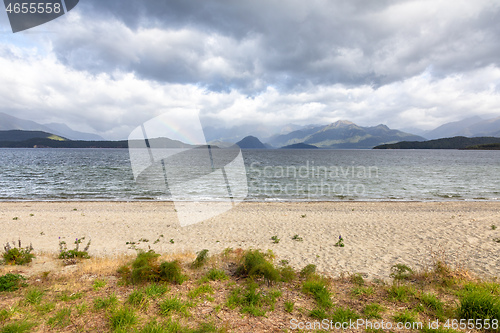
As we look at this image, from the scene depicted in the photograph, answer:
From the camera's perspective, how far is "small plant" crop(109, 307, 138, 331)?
486 centimetres

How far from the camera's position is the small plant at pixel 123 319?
4.86 meters

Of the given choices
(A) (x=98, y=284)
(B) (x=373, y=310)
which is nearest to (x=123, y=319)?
(A) (x=98, y=284)

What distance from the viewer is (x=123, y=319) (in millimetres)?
4965

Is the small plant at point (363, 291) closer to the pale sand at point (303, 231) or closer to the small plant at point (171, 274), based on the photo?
the pale sand at point (303, 231)

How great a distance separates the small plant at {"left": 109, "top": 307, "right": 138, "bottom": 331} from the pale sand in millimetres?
6340

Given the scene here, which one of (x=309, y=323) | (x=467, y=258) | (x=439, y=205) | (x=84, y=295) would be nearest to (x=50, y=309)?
(x=84, y=295)

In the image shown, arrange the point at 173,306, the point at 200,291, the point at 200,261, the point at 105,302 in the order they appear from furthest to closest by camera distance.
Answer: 1. the point at 200,261
2. the point at 200,291
3. the point at 105,302
4. the point at 173,306

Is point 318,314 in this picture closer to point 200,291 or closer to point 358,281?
point 358,281

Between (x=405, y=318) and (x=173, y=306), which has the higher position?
(x=173, y=306)

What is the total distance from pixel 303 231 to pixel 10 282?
43.9 ft

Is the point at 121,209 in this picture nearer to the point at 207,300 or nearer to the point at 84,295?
the point at 84,295

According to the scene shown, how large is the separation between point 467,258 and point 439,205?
1704 cm

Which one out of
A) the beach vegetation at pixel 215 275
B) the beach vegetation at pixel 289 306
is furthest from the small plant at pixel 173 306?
the beach vegetation at pixel 289 306

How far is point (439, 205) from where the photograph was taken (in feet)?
79.8
